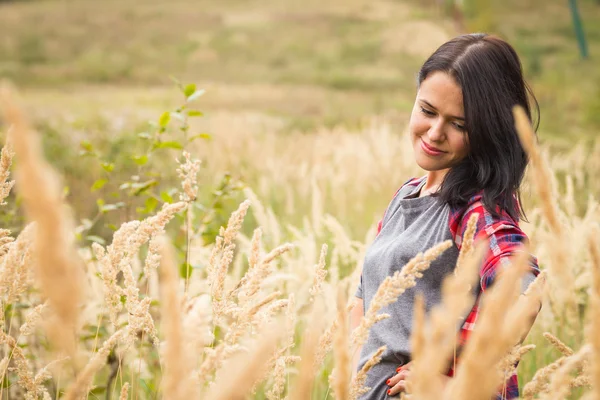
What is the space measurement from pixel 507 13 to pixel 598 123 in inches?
1042

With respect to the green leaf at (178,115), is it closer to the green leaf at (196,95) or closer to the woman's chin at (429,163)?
the green leaf at (196,95)

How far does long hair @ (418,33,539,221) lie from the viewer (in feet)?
5.67

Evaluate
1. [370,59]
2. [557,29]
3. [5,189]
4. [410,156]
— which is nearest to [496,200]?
[5,189]

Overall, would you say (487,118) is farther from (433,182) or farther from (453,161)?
(433,182)

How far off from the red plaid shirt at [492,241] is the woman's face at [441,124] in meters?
0.20

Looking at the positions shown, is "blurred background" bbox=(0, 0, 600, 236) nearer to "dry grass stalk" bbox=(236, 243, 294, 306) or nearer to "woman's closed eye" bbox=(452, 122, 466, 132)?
"woman's closed eye" bbox=(452, 122, 466, 132)

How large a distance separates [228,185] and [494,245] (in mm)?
1748

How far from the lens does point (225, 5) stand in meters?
32.4

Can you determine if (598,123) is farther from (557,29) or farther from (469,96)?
(557,29)

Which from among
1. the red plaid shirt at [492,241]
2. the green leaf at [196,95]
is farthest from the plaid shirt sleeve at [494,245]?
the green leaf at [196,95]

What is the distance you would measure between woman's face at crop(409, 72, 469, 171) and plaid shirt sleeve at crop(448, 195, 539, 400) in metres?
0.21

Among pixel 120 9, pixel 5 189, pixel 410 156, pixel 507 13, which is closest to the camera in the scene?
pixel 5 189

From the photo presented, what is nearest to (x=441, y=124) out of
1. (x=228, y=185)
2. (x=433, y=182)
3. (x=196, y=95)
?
(x=433, y=182)

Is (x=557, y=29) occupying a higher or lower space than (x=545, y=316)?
lower
